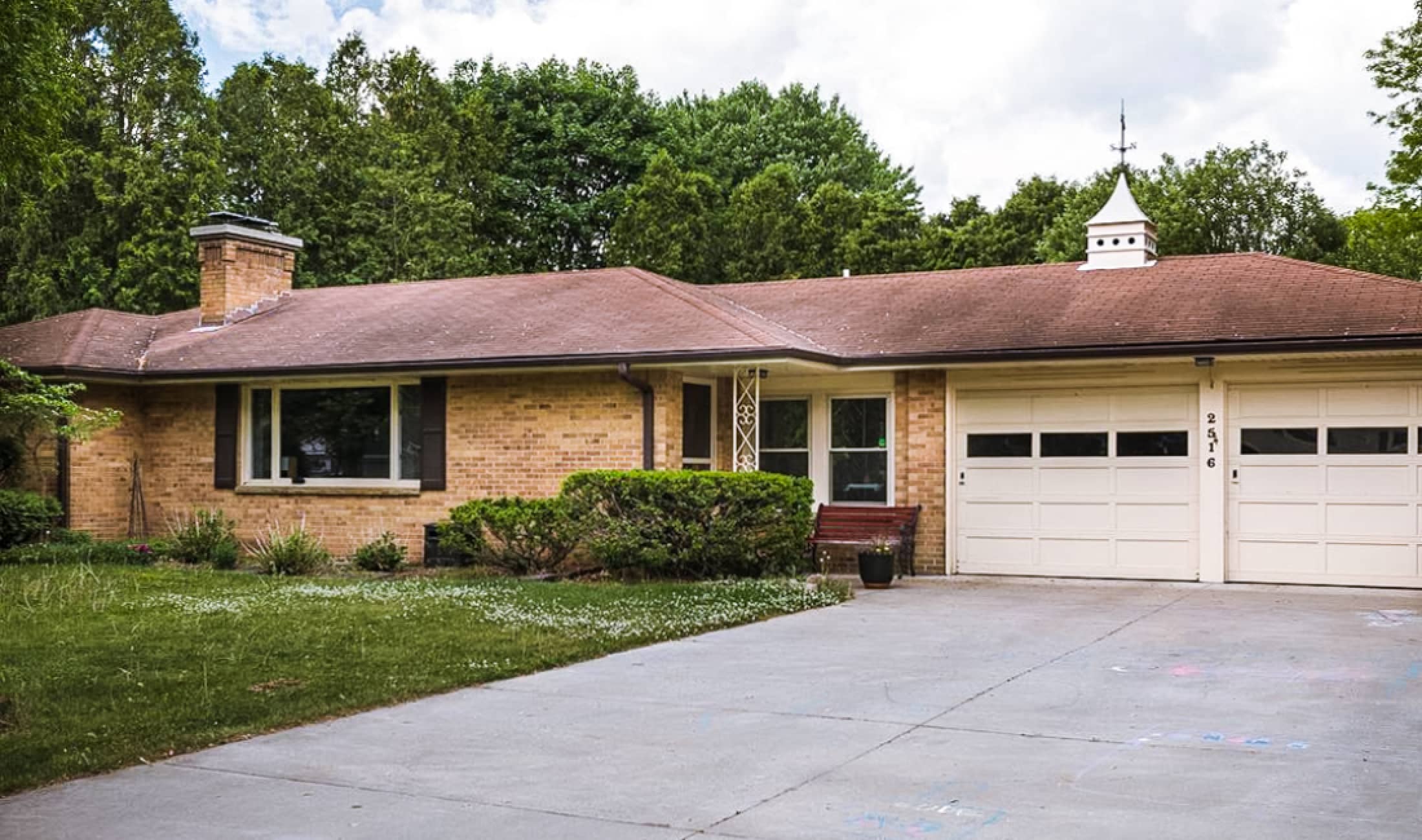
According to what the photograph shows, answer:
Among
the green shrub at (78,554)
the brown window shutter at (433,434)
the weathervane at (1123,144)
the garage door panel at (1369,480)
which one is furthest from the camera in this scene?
the weathervane at (1123,144)

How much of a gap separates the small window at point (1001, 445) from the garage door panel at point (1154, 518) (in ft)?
4.10

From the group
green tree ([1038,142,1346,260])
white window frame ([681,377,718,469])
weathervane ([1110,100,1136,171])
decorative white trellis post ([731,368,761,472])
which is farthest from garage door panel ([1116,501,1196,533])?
green tree ([1038,142,1346,260])

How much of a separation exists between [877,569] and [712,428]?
3.59m

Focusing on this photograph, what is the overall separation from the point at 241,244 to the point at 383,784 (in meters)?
16.7

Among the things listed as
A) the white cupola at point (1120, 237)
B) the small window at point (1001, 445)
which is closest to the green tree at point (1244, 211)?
the white cupola at point (1120, 237)

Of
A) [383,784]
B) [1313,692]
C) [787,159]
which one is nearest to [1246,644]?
[1313,692]

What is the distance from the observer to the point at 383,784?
20.6 ft

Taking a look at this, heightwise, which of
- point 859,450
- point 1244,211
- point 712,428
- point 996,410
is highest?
point 1244,211

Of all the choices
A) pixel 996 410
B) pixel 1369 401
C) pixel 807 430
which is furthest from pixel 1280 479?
pixel 807 430

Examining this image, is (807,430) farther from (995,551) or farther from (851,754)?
(851,754)

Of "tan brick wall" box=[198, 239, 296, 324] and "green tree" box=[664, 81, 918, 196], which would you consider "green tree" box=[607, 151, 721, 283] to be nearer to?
"green tree" box=[664, 81, 918, 196]

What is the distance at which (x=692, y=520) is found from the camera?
15.3m

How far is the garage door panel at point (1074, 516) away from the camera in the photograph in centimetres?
1603

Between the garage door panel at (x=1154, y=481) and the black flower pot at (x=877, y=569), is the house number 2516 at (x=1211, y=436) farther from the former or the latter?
the black flower pot at (x=877, y=569)
